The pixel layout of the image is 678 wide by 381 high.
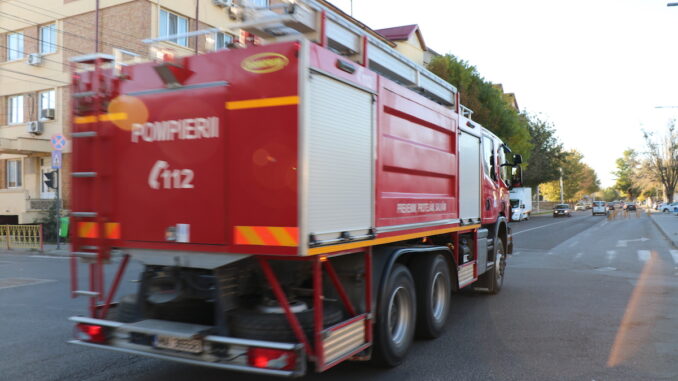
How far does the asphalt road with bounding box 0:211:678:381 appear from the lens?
5070 millimetres

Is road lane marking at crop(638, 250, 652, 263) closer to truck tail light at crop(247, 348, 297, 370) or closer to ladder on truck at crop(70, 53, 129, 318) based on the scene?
truck tail light at crop(247, 348, 297, 370)

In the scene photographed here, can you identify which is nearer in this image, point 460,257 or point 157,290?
point 157,290

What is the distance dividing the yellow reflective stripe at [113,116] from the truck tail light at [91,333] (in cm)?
169

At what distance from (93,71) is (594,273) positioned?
11.1 m

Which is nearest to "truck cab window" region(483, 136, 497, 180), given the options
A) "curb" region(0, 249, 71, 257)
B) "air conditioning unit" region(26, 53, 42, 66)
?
"curb" region(0, 249, 71, 257)

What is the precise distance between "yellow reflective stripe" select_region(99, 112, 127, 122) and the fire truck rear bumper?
1655 mm

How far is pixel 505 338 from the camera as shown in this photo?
6320 millimetres

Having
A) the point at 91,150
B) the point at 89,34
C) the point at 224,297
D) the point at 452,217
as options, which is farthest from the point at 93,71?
the point at 89,34

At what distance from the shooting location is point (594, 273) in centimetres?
1223

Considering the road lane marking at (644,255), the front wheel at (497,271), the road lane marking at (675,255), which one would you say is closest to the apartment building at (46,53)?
the front wheel at (497,271)

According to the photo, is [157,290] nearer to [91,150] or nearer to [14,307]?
[91,150]

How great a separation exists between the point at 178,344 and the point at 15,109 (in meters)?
26.9

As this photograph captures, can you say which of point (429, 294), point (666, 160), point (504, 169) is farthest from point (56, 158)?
point (666, 160)

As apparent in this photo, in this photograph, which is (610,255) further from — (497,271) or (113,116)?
(113,116)
